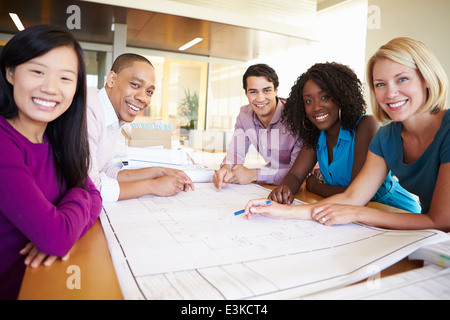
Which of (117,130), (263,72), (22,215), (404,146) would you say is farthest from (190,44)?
(22,215)

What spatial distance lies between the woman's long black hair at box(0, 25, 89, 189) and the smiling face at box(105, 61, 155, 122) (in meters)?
0.76

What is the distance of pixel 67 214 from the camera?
0.79 meters

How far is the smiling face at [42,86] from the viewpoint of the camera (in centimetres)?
83

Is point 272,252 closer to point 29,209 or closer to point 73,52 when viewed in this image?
point 29,209

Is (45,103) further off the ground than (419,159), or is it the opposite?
(45,103)

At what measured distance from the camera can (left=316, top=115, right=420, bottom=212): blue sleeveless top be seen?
1651 millimetres

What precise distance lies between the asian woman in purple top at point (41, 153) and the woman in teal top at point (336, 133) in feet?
3.22

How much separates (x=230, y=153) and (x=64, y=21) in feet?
13.4

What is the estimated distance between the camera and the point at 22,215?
2.33 ft

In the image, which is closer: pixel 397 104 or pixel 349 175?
pixel 397 104

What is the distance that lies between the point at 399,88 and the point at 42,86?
1.15 m

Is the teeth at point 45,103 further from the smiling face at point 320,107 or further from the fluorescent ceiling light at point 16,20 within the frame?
the fluorescent ceiling light at point 16,20
